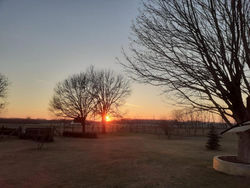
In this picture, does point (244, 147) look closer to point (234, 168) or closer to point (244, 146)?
point (244, 146)

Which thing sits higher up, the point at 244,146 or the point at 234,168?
the point at 244,146

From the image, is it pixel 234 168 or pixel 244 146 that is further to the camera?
pixel 244 146

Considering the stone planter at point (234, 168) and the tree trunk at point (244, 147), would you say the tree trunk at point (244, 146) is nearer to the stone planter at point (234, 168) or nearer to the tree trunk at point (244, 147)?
the tree trunk at point (244, 147)

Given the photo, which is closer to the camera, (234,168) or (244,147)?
(234,168)

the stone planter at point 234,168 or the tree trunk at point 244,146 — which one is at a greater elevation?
the tree trunk at point 244,146

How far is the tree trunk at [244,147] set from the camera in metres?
7.83

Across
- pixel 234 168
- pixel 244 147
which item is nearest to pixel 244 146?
pixel 244 147

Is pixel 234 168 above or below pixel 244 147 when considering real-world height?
below

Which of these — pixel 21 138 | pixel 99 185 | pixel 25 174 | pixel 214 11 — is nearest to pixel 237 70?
pixel 214 11

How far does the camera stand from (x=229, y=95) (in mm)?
8023

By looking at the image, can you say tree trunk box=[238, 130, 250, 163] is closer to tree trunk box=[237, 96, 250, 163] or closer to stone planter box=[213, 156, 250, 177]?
tree trunk box=[237, 96, 250, 163]

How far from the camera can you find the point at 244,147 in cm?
793

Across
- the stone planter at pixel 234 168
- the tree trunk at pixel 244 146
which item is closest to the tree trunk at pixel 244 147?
the tree trunk at pixel 244 146

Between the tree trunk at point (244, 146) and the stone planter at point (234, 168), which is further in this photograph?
the tree trunk at point (244, 146)
